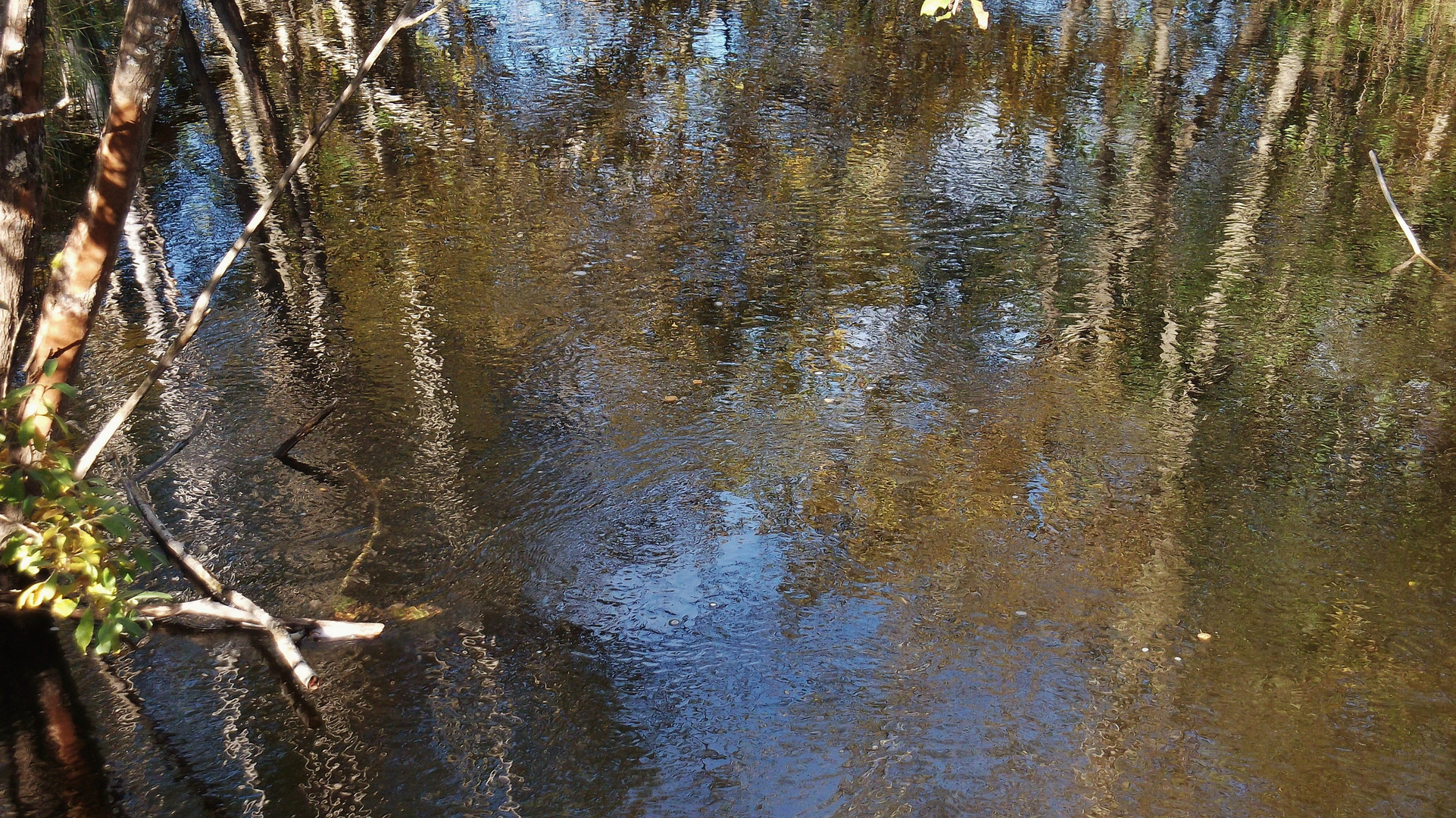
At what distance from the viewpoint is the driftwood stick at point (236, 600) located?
3586 millimetres

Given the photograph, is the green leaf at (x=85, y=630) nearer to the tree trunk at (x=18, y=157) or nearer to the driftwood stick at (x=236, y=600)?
the driftwood stick at (x=236, y=600)

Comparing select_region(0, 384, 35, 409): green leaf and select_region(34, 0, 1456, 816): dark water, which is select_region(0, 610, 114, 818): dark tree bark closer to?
select_region(34, 0, 1456, 816): dark water

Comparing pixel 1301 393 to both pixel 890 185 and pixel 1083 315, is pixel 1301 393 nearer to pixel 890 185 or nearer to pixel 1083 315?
pixel 1083 315

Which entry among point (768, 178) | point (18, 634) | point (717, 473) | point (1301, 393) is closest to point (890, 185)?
point (768, 178)

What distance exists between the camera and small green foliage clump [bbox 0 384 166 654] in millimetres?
3162

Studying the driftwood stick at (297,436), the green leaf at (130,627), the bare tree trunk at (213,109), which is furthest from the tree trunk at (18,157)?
the bare tree trunk at (213,109)

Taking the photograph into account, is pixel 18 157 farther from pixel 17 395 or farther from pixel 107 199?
pixel 17 395

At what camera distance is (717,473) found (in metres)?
5.01

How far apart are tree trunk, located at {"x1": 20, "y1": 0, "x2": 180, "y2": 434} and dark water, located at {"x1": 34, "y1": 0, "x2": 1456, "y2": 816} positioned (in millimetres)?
1063

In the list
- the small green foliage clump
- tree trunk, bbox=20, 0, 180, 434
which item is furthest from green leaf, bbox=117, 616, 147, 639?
tree trunk, bbox=20, 0, 180, 434

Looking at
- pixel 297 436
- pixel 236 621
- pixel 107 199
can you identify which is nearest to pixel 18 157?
pixel 107 199

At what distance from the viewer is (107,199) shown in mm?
3699

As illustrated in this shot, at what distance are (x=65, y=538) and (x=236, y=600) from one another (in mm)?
636

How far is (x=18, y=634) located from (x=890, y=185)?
6.32 meters
